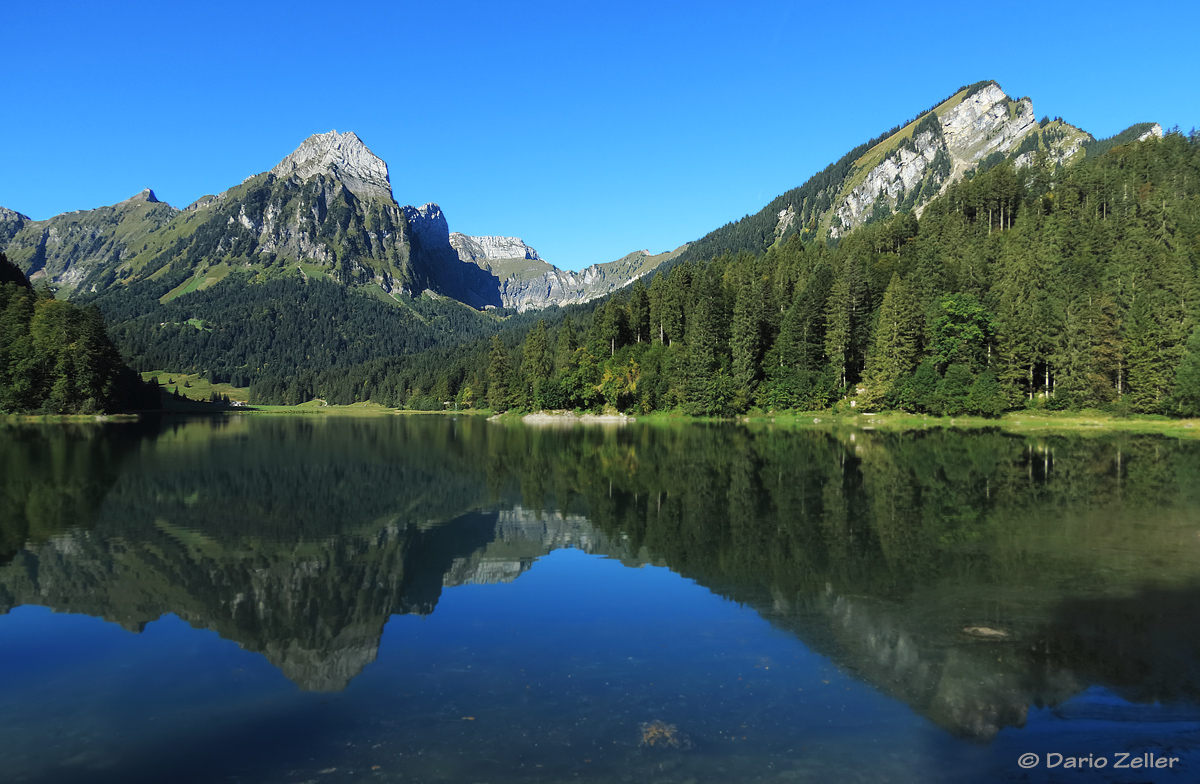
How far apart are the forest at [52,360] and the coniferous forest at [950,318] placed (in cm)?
7338

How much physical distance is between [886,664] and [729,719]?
12.4ft

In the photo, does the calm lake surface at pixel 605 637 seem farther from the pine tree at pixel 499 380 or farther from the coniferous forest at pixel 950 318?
the pine tree at pixel 499 380

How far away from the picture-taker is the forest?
102875mm

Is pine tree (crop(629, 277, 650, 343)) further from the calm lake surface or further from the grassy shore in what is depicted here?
the calm lake surface

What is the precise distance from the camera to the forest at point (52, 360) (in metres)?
103

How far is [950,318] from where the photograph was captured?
88.2 meters

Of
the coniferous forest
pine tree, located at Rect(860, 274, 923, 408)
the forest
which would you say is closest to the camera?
the coniferous forest

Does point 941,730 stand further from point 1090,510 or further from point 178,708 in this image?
point 1090,510

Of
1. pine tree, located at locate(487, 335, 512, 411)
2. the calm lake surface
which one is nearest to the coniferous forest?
pine tree, located at locate(487, 335, 512, 411)

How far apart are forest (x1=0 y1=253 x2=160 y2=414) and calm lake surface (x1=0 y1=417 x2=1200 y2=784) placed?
3861 inches

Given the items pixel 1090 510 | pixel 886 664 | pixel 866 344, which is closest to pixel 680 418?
pixel 866 344

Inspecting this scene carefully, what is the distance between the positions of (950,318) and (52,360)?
464 ft

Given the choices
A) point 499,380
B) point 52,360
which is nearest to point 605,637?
point 52,360

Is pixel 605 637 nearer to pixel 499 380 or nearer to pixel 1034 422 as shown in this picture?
pixel 1034 422
